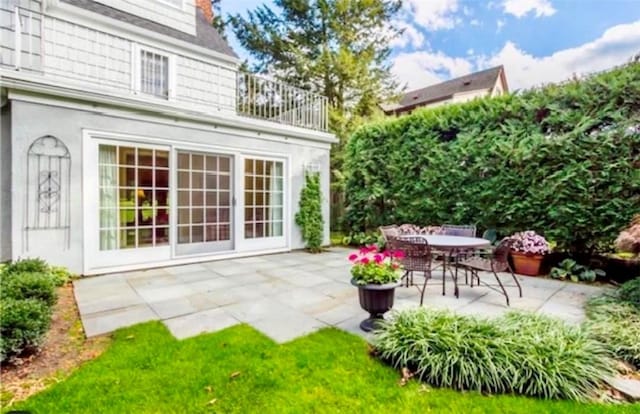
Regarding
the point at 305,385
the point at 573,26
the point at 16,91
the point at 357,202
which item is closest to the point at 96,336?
the point at 305,385

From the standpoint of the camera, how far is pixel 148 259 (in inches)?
224

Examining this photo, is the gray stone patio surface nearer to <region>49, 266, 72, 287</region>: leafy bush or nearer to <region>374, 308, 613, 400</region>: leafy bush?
<region>49, 266, 72, 287</region>: leafy bush

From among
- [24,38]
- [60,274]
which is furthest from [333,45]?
[60,274]

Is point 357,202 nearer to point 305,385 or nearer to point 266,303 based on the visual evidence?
point 266,303

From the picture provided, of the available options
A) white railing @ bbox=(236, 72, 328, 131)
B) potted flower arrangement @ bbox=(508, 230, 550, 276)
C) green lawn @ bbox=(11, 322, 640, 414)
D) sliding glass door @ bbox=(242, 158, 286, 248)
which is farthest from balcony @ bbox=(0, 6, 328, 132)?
potted flower arrangement @ bbox=(508, 230, 550, 276)

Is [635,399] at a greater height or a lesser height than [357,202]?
lesser

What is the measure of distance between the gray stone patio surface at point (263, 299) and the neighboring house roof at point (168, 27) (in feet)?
18.5

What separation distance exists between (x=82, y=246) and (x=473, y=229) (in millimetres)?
6157

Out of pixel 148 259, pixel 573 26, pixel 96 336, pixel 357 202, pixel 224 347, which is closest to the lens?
pixel 224 347

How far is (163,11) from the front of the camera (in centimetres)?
796

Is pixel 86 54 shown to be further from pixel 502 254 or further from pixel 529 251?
pixel 529 251

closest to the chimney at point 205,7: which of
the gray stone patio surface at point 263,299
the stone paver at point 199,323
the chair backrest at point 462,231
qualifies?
the gray stone patio surface at point 263,299

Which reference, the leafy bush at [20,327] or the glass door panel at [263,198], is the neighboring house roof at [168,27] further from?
the leafy bush at [20,327]

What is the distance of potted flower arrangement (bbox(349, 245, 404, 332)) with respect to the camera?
2959 mm
